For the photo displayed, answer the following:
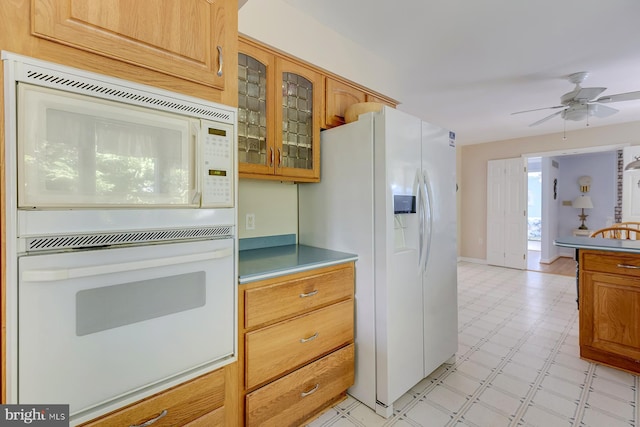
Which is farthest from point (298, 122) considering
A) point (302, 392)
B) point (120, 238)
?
point (302, 392)

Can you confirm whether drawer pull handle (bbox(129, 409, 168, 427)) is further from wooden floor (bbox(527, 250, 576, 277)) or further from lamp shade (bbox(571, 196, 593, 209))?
lamp shade (bbox(571, 196, 593, 209))

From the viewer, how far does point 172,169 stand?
1.06m

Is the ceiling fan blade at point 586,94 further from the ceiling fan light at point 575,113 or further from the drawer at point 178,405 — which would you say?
the drawer at point 178,405

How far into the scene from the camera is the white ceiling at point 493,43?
1854 millimetres

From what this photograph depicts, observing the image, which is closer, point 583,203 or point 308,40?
point 308,40

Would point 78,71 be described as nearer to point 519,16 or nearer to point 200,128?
point 200,128

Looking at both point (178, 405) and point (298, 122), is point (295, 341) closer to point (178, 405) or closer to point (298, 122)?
point (178, 405)

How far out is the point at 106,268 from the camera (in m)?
0.91

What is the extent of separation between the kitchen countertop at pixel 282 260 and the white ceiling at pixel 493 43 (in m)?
1.58

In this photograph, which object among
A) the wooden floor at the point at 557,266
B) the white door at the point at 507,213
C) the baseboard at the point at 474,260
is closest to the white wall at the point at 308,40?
the white door at the point at 507,213

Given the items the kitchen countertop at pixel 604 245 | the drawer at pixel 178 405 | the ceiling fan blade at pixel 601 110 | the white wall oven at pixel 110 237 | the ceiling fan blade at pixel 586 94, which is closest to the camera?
the white wall oven at pixel 110 237

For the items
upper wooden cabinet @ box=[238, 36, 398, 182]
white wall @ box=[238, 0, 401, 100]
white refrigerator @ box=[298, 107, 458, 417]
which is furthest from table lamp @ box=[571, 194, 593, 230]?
upper wooden cabinet @ box=[238, 36, 398, 182]

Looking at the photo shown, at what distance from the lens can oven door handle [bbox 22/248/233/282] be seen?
0.81 m

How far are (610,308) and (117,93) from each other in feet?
10.6
